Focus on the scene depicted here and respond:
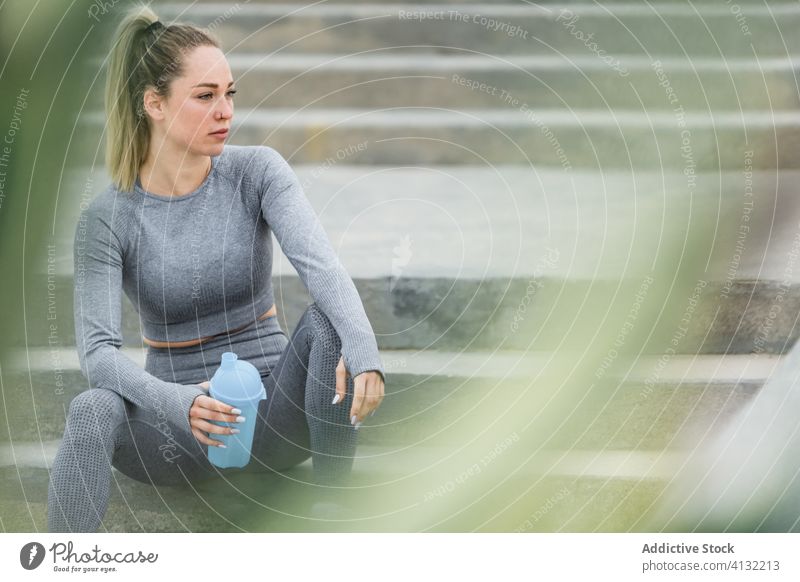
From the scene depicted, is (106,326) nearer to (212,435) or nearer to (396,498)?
(212,435)

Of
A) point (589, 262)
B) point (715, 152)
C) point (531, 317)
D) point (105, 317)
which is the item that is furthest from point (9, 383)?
point (715, 152)

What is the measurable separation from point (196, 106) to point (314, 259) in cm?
32

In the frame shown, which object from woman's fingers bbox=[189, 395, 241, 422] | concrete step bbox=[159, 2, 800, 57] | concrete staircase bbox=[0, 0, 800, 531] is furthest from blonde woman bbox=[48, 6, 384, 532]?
concrete step bbox=[159, 2, 800, 57]

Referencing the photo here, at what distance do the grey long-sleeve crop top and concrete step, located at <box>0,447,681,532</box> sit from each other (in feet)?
0.82

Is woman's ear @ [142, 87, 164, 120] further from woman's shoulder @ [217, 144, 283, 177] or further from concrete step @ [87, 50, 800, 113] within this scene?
concrete step @ [87, 50, 800, 113]

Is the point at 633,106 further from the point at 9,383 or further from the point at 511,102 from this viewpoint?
the point at 9,383

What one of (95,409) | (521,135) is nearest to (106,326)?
(95,409)

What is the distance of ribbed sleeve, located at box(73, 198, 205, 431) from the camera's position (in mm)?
1610

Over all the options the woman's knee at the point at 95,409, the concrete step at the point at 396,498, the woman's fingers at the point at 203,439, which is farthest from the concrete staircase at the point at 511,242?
the woman's knee at the point at 95,409

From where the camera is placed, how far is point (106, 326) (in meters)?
1.63

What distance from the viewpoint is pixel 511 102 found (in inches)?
80.7

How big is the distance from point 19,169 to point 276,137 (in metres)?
0.50

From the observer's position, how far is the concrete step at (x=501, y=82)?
1979 millimetres

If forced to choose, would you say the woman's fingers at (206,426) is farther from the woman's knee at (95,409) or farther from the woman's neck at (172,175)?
the woman's neck at (172,175)
